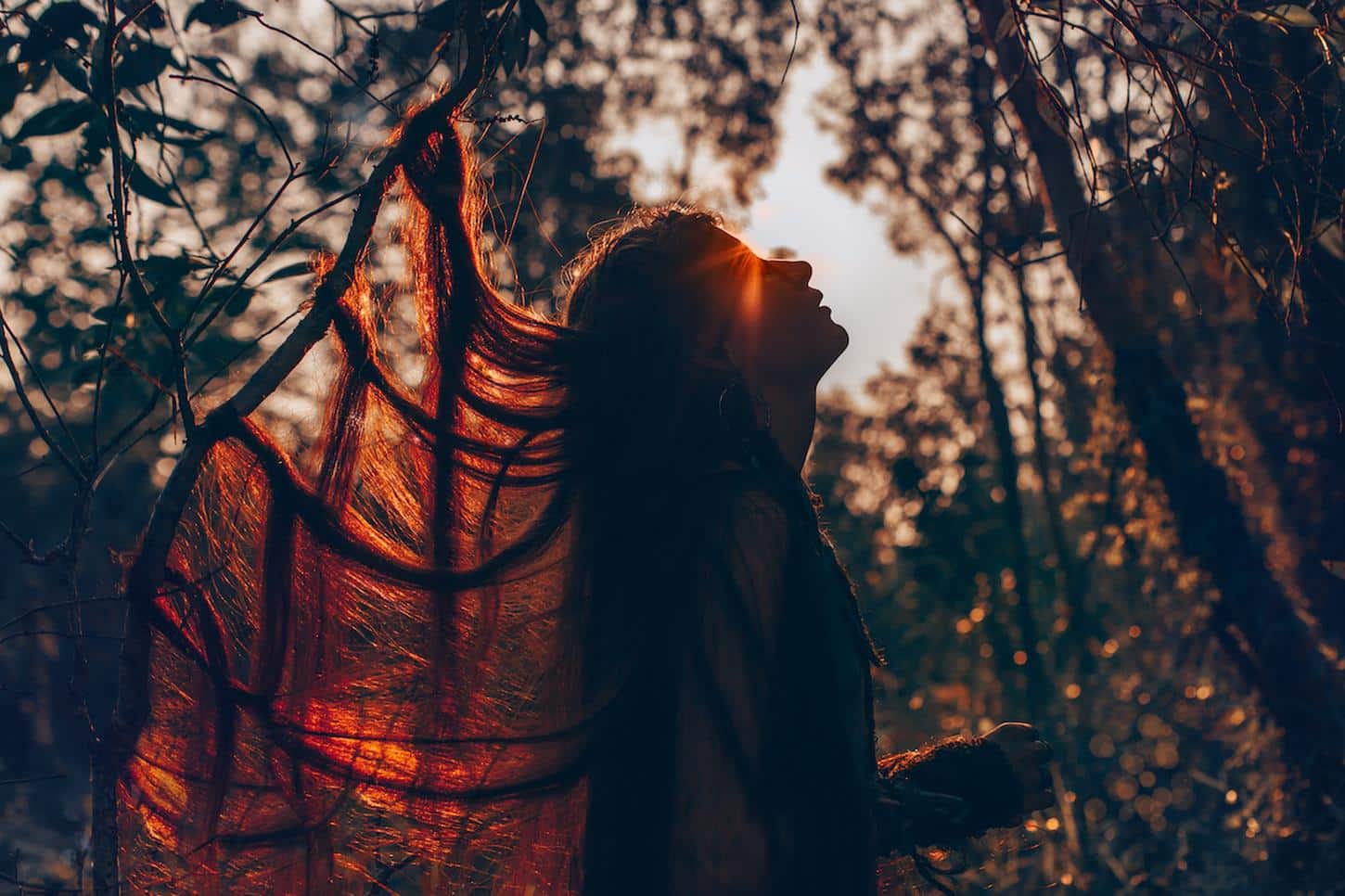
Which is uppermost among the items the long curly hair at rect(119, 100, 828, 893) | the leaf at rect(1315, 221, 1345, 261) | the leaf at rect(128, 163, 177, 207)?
the leaf at rect(1315, 221, 1345, 261)

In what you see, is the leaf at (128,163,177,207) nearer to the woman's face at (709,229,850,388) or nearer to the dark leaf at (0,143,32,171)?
the dark leaf at (0,143,32,171)

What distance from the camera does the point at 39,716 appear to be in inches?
503

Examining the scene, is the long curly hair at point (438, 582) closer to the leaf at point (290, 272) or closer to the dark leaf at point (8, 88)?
the leaf at point (290, 272)

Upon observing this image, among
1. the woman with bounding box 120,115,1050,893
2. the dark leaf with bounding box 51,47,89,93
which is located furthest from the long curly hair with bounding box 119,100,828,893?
the dark leaf with bounding box 51,47,89,93

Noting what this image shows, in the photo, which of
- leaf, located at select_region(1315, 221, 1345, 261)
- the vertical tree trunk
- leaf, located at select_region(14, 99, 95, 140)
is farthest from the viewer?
the vertical tree trunk

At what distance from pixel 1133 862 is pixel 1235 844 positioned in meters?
1.08

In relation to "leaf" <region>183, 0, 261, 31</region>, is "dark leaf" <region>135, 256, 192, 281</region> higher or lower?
lower

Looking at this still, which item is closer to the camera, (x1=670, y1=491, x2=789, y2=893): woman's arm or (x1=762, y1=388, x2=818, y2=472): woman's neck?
(x1=670, y1=491, x2=789, y2=893): woman's arm

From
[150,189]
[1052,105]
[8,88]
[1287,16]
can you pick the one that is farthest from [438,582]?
[1287,16]

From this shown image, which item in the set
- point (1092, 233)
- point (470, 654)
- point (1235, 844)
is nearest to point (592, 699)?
point (470, 654)

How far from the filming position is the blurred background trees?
7.95ft

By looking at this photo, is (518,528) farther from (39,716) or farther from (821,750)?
(39,716)

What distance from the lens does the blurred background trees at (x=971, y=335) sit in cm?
242

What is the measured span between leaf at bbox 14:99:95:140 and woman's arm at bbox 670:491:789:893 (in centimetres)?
176
